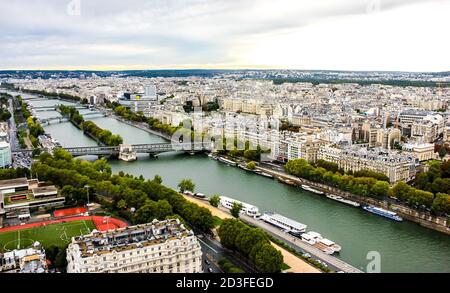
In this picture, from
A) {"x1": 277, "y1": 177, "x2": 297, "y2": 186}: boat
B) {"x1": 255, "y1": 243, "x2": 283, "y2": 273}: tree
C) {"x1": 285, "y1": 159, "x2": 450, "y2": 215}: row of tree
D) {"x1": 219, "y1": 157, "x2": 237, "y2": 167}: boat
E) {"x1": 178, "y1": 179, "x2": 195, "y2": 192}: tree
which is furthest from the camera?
{"x1": 219, "y1": 157, "x2": 237, "y2": 167}: boat

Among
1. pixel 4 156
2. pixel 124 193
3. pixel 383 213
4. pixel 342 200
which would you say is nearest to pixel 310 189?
pixel 342 200

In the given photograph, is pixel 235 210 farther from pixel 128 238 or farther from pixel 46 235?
pixel 46 235

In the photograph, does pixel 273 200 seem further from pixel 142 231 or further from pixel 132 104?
pixel 132 104

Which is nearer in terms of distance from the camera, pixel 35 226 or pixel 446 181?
pixel 35 226

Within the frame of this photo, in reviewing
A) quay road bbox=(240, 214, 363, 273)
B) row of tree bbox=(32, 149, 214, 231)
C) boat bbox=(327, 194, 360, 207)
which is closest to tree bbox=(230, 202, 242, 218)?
quay road bbox=(240, 214, 363, 273)

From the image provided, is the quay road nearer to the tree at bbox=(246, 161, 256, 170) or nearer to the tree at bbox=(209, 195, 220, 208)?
the tree at bbox=(209, 195, 220, 208)
